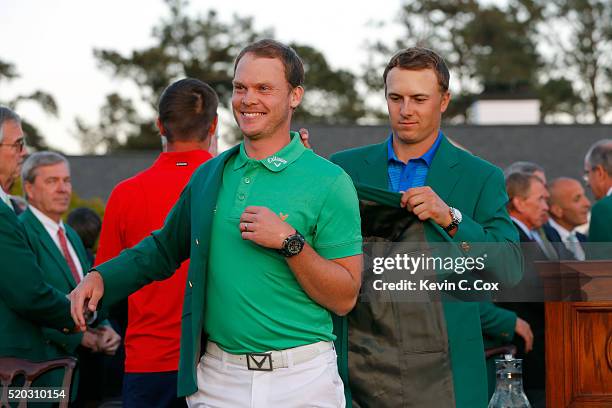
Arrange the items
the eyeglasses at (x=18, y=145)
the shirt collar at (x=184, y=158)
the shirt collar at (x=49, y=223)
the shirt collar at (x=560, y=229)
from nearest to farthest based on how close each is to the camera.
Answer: the shirt collar at (x=184, y=158)
the eyeglasses at (x=18, y=145)
the shirt collar at (x=49, y=223)
the shirt collar at (x=560, y=229)

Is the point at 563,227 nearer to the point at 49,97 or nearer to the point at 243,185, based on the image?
the point at 243,185

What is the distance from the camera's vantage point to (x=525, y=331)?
19.6 feet

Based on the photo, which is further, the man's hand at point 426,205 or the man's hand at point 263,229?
the man's hand at point 426,205

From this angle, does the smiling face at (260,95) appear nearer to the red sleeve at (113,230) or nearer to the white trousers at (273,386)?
the white trousers at (273,386)

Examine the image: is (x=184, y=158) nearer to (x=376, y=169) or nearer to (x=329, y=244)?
(x=376, y=169)

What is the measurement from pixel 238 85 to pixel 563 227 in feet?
19.8

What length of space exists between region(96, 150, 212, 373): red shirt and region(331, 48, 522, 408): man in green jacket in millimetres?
901

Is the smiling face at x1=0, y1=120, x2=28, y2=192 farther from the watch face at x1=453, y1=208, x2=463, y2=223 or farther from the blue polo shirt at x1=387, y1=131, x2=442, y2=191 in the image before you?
the watch face at x1=453, y1=208, x2=463, y2=223

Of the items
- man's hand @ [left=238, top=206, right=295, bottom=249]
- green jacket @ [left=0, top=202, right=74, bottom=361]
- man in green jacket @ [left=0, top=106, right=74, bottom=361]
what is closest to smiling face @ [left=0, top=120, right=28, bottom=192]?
man in green jacket @ [left=0, top=106, right=74, bottom=361]

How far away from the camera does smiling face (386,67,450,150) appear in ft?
12.4

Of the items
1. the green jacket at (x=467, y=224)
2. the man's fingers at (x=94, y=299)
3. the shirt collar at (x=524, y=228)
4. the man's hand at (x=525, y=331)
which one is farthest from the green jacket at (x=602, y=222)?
the man's fingers at (x=94, y=299)

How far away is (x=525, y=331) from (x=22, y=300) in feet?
9.84

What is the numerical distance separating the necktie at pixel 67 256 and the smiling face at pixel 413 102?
2703 millimetres

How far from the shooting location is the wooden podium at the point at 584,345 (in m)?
4.12
